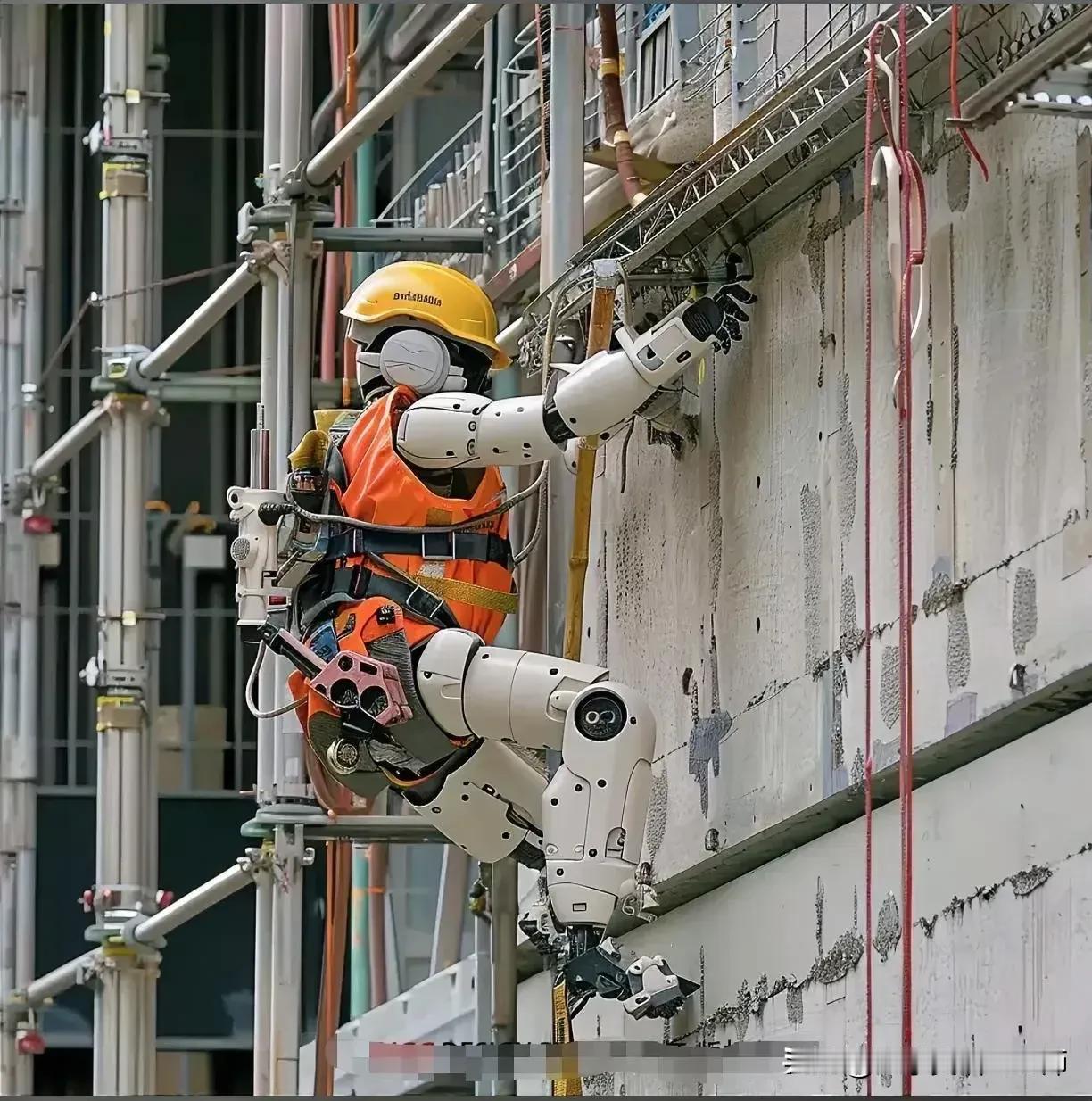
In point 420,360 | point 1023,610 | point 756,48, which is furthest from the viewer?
point 756,48

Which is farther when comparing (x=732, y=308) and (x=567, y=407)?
(x=732, y=308)

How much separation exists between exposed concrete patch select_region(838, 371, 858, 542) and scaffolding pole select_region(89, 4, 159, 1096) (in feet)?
22.7

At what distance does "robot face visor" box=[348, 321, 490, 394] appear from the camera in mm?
9570

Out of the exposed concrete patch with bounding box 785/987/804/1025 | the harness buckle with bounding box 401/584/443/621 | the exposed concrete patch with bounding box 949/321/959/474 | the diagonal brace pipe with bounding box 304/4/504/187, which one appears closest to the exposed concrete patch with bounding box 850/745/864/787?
the exposed concrete patch with bounding box 785/987/804/1025

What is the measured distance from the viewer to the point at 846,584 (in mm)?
8977

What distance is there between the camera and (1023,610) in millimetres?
7707

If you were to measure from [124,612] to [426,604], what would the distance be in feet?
21.2

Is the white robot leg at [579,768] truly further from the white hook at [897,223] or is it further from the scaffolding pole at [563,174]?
the white hook at [897,223]

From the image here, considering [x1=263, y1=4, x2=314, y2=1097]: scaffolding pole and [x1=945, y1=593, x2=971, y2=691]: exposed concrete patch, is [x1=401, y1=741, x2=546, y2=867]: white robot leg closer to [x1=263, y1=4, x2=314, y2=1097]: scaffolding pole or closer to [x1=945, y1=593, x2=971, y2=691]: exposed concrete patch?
[x1=945, y1=593, x2=971, y2=691]: exposed concrete patch

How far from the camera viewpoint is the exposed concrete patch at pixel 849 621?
8.88m

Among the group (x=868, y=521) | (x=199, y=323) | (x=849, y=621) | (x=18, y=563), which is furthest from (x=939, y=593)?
(x=18, y=563)

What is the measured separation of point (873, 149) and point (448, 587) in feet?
6.40

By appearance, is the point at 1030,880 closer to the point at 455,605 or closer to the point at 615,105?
the point at 455,605

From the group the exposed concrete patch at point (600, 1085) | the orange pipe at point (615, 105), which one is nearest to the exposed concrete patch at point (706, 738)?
the exposed concrete patch at point (600, 1085)
